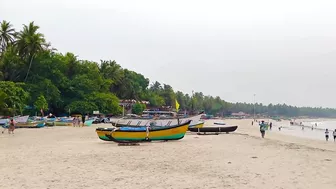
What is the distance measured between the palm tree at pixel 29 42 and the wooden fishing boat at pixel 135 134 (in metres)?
37.7

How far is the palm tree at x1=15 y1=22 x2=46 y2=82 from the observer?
2095 inches

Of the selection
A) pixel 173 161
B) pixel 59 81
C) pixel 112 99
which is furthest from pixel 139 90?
pixel 173 161

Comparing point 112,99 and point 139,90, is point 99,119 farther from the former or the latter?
point 139,90

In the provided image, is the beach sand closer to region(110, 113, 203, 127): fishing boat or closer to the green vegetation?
region(110, 113, 203, 127): fishing boat

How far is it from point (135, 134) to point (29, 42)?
38984 millimetres

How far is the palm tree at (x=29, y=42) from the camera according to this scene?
53.2 m

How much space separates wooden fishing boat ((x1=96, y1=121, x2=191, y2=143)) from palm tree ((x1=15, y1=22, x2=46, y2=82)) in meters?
37.7

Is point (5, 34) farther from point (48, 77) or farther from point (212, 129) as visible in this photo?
Answer: point (212, 129)

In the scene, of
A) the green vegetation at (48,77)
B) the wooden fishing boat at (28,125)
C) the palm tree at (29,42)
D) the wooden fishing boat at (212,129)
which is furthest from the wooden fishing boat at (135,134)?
the palm tree at (29,42)

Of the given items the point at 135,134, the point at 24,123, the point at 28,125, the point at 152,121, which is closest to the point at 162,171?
the point at 135,134

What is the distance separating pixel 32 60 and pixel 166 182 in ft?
170

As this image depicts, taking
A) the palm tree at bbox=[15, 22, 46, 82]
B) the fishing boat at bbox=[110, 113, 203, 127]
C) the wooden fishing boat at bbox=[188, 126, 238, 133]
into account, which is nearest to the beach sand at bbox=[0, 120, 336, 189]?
the wooden fishing boat at bbox=[188, 126, 238, 133]

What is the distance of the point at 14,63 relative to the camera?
55406mm

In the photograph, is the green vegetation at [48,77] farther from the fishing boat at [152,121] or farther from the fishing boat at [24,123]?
the fishing boat at [152,121]
